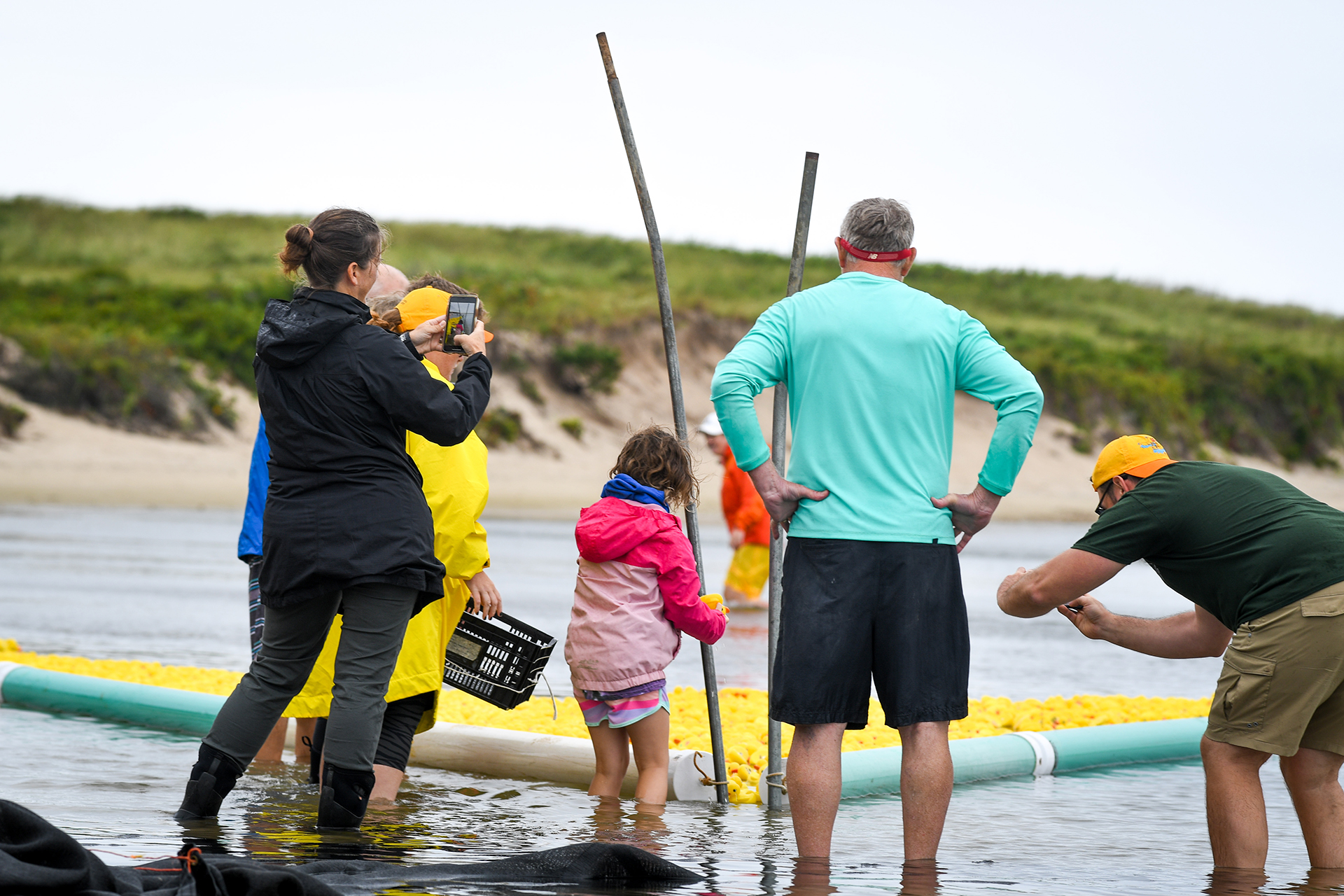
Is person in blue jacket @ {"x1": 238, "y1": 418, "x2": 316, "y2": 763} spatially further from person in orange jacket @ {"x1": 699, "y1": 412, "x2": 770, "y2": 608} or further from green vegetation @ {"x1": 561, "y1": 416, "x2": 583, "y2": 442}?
Result: green vegetation @ {"x1": 561, "y1": 416, "x2": 583, "y2": 442}

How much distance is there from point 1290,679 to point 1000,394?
1.06 meters

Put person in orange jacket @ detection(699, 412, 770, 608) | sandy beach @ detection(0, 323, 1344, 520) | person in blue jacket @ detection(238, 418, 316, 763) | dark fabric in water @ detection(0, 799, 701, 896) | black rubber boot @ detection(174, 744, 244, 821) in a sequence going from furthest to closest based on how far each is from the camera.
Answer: sandy beach @ detection(0, 323, 1344, 520) → person in orange jacket @ detection(699, 412, 770, 608) → person in blue jacket @ detection(238, 418, 316, 763) → black rubber boot @ detection(174, 744, 244, 821) → dark fabric in water @ detection(0, 799, 701, 896)

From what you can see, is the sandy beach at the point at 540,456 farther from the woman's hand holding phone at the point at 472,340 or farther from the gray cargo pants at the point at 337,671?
the gray cargo pants at the point at 337,671

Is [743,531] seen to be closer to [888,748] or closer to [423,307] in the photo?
[888,748]

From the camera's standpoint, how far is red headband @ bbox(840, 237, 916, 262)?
4012 millimetres

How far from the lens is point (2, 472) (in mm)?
23875

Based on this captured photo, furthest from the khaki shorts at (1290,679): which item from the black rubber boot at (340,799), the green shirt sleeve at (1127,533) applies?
the black rubber boot at (340,799)

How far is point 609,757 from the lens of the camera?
193 inches

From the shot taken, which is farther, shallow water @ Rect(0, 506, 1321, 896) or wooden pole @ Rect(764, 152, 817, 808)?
wooden pole @ Rect(764, 152, 817, 808)

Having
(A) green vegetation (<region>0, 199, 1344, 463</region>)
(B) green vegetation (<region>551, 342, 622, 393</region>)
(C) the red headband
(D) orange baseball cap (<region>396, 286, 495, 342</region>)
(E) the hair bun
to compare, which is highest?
(A) green vegetation (<region>0, 199, 1344, 463</region>)

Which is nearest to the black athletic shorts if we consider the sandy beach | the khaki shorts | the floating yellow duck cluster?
the khaki shorts

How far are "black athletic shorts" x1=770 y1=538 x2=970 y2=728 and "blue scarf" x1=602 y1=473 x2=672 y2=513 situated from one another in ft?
3.40

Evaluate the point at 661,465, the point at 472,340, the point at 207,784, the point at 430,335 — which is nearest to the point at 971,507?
the point at 661,465

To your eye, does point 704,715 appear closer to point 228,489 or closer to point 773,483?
point 773,483
